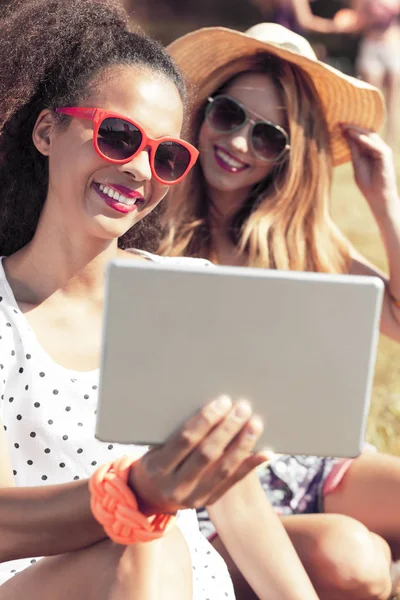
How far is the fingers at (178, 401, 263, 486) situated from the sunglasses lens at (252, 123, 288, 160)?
65.8 inches

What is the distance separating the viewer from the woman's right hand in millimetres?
1561

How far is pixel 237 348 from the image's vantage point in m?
1.58

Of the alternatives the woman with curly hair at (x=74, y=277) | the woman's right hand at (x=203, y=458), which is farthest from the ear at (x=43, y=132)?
the woman's right hand at (x=203, y=458)

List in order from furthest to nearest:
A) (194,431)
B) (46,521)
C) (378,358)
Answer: (378,358) → (46,521) → (194,431)

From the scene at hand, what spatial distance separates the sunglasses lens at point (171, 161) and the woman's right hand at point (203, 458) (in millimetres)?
738

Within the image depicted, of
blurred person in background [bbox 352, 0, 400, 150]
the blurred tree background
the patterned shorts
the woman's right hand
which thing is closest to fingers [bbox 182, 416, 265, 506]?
the woman's right hand

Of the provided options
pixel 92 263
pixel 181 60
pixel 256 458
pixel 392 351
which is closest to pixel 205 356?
pixel 256 458

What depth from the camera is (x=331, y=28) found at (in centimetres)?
1081

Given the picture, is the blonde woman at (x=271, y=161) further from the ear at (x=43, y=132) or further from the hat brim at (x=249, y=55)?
the ear at (x=43, y=132)

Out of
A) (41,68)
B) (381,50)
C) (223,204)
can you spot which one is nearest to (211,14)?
(381,50)

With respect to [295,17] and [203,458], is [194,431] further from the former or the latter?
[295,17]

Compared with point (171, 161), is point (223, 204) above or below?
below

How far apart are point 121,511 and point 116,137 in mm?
797

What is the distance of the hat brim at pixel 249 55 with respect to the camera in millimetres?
3156
